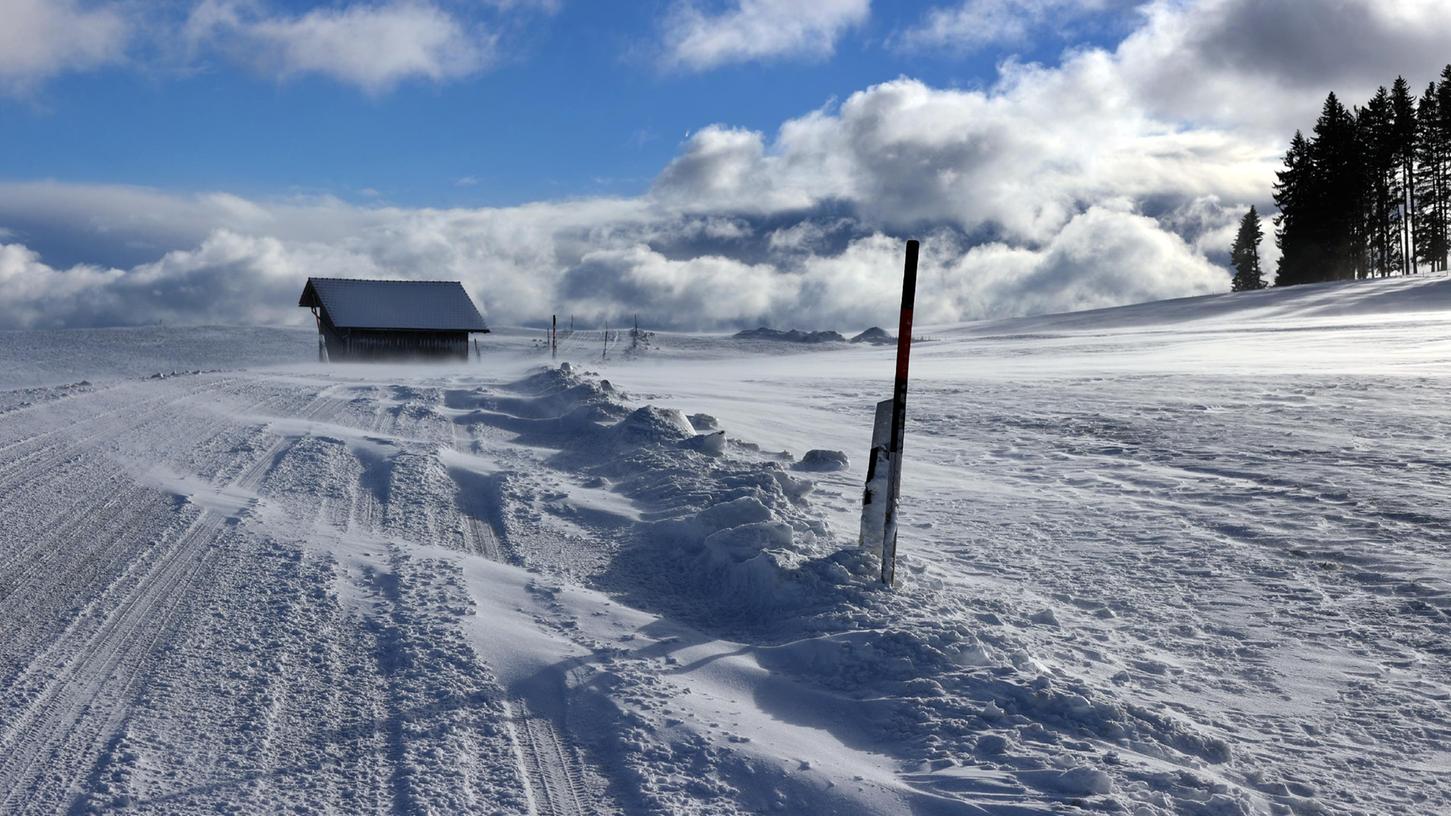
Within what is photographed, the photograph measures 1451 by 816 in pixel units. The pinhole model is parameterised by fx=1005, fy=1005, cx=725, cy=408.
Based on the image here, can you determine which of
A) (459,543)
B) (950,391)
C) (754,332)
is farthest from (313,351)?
(459,543)

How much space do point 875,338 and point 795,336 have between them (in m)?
4.72

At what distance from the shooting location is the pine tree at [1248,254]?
7369 centimetres

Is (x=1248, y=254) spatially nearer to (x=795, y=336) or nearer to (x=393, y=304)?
(x=795, y=336)

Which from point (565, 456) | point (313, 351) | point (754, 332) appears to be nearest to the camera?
point (565, 456)

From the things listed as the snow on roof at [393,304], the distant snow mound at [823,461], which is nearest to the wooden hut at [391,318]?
the snow on roof at [393,304]

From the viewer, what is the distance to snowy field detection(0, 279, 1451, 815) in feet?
12.7

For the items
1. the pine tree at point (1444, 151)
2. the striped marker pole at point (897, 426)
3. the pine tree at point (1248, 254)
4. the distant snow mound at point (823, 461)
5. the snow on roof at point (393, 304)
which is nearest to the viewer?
the striped marker pole at point (897, 426)

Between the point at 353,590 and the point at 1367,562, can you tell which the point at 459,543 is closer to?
the point at 353,590

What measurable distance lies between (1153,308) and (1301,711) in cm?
5883

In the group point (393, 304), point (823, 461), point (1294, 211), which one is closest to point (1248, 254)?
point (1294, 211)

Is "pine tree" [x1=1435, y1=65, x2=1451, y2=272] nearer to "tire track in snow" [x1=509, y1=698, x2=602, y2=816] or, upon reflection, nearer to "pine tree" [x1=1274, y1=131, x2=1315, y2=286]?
"pine tree" [x1=1274, y1=131, x2=1315, y2=286]

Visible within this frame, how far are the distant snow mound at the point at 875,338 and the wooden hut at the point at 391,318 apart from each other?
2577 cm

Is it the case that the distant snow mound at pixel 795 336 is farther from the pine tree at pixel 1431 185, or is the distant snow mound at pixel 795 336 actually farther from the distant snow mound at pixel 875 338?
the pine tree at pixel 1431 185

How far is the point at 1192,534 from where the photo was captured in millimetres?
7941
